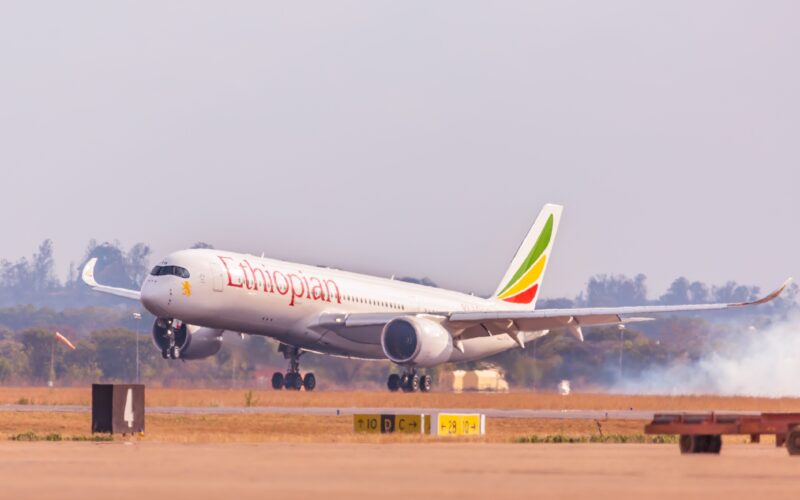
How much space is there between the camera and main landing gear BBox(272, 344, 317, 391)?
7444cm

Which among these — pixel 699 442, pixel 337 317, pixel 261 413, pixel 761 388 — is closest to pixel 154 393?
pixel 337 317

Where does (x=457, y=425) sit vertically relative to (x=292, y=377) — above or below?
below


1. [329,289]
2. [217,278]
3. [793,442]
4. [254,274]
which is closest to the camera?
[793,442]

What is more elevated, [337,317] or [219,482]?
[337,317]

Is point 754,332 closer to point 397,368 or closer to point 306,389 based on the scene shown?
point 397,368

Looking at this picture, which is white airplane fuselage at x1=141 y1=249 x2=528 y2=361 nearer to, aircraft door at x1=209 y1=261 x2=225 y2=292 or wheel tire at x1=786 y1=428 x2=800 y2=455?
aircraft door at x1=209 y1=261 x2=225 y2=292

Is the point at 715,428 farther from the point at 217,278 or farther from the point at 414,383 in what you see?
the point at 414,383

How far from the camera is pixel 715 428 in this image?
31.7m

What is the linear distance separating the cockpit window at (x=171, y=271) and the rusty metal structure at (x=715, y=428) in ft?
119

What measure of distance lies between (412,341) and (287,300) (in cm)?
565

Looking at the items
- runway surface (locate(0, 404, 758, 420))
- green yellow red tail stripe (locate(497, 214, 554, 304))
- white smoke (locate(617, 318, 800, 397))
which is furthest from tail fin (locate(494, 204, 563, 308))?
runway surface (locate(0, 404, 758, 420))

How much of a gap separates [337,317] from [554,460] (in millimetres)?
43551

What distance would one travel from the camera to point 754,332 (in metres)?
82.6

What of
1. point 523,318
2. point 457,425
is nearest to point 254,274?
point 523,318
